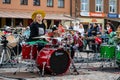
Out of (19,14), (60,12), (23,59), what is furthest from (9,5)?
(23,59)

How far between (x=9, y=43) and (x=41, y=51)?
3.15m

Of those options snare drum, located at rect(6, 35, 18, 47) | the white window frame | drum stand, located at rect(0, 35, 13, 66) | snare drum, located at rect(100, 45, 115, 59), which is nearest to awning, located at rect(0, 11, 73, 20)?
the white window frame

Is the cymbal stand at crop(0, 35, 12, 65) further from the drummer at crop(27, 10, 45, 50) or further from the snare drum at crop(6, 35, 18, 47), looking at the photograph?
the drummer at crop(27, 10, 45, 50)

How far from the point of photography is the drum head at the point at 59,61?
1181 cm

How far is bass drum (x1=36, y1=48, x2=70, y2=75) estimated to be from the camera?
11.6 m

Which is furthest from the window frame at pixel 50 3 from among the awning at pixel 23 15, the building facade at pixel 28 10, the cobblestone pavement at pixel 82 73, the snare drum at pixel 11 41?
the snare drum at pixel 11 41

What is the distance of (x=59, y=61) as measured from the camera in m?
12.0

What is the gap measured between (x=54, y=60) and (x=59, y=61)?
22 centimetres

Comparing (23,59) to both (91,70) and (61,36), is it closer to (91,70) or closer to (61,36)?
(61,36)

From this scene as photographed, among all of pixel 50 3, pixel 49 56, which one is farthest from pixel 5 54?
pixel 50 3

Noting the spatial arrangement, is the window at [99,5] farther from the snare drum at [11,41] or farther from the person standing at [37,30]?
the person standing at [37,30]

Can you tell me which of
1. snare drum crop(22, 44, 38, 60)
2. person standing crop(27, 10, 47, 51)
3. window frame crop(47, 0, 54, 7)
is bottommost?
snare drum crop(22, 44, 38, 60)

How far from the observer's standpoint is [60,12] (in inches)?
1789

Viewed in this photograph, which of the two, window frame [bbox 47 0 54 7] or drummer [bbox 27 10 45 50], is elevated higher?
window frame [bbox 47 0 54 7]
